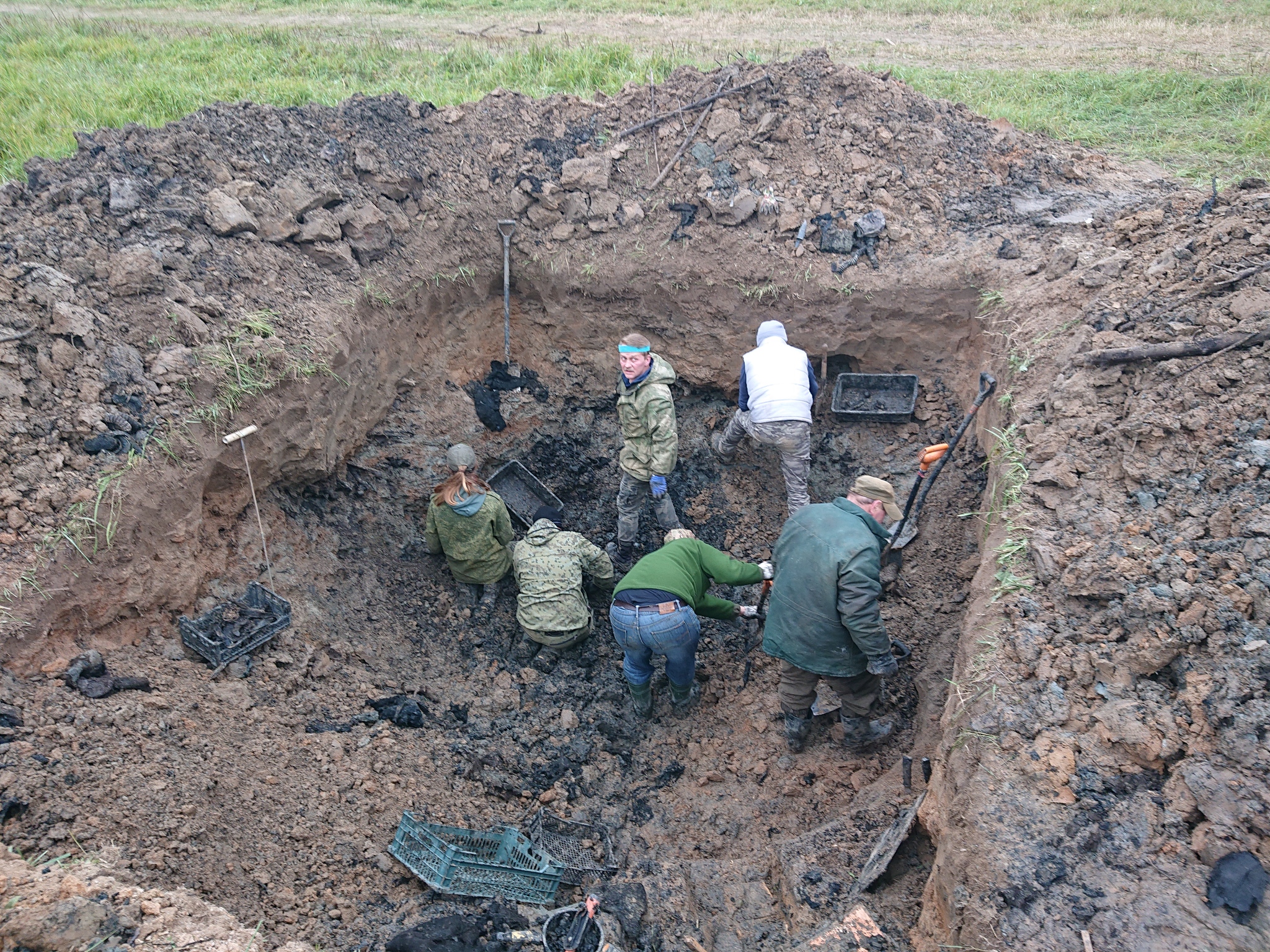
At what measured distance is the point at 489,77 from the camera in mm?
8852

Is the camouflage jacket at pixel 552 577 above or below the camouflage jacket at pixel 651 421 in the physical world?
below

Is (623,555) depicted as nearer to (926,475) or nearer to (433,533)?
(433,533)

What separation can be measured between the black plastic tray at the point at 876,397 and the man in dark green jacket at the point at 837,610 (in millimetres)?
2148

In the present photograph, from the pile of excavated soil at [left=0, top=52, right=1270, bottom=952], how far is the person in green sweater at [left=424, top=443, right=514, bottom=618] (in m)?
0.29

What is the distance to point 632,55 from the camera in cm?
922

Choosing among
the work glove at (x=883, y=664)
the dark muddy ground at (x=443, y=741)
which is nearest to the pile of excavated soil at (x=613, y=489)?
the dark muddy ground at (x=443, y=741)

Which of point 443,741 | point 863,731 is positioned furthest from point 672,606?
point 443,741

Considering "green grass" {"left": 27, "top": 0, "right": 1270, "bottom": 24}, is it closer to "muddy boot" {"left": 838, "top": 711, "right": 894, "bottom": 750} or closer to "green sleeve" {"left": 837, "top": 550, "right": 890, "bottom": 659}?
"green sleeve" {"left": 837, "top": 550, "right": 890, "bottom": 659}

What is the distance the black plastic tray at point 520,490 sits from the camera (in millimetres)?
6883

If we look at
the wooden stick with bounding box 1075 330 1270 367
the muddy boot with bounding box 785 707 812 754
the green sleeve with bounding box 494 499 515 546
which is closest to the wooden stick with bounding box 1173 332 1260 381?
the wooden stick with bounding box 1075 330 1270 367

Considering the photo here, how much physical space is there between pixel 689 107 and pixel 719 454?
3.19 m

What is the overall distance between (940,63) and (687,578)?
8.50 metres

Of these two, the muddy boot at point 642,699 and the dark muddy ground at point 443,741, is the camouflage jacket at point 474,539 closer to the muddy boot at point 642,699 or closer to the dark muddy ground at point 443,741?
the dark muddy ground at point 443,741

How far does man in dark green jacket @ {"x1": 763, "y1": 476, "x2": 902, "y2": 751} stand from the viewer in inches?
160
